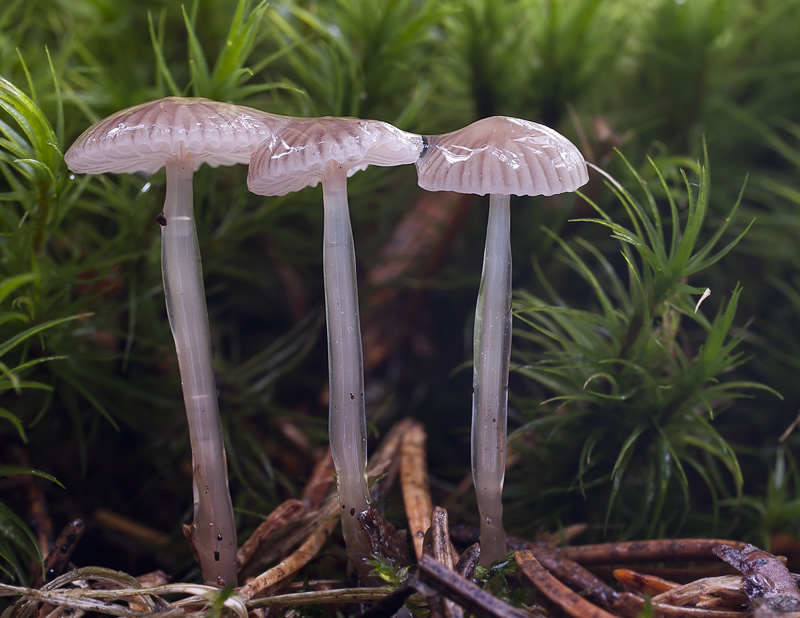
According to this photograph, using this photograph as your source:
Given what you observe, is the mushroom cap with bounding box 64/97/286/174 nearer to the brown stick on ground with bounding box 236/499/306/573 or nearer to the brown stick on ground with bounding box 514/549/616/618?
the brown stick on ground with bounding box 236/499/306/573

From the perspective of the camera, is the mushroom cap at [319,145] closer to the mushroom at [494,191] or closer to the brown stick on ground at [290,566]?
the mushroom at [494,191]

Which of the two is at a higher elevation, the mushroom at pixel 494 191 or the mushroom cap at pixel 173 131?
the mushroom cap at pixel 173 131

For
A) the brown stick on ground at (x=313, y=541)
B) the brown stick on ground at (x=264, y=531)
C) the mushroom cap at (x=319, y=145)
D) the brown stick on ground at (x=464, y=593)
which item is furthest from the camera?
the brown stick on ground at (x=264, y=531)

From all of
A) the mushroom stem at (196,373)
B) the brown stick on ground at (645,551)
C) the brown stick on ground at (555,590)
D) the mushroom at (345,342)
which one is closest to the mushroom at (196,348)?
the mushroom stem at (196,373)

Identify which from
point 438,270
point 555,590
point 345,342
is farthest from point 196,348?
point 438,270

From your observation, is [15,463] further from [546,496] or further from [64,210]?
[546,496]

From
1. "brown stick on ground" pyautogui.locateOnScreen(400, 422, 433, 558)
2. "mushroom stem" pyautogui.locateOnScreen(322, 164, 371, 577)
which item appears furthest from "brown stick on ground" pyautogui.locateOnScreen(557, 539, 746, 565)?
"mushroom stem" pyautogui.locateOnScreen(322, 164, 371, 577)

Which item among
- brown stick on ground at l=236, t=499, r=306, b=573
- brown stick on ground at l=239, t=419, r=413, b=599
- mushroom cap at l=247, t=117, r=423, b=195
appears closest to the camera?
mushroom cap at l=247, t=117, r=423, b=195
